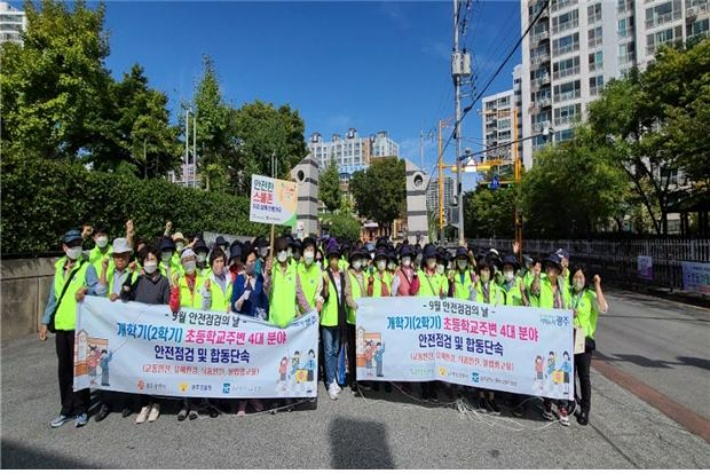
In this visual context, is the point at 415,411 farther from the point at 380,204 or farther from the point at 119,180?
the point at 380,204

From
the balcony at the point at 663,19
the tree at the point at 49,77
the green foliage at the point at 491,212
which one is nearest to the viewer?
the tree at the point at 49,77

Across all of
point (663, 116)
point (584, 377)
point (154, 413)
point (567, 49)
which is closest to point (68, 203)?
point (154, 413)

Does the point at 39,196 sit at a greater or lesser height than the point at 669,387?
greater

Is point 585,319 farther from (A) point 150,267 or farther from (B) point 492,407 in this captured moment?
(A) point 150,267

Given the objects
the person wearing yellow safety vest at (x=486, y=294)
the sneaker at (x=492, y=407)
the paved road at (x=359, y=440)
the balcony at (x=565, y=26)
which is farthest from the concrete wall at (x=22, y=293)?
the balcony at (x=565, y=26)

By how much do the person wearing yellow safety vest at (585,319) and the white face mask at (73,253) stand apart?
5.56m

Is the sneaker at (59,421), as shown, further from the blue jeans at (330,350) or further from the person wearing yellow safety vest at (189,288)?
the blue jeans at (330,350)

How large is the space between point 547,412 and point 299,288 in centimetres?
316

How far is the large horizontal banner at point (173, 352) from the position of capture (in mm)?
4133

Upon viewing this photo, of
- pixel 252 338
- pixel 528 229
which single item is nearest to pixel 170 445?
pixel 252 338

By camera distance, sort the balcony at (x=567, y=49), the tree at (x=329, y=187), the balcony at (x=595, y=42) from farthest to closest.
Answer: the balcony at (x=567, y=49) < the tree at (x=329, y=187) < the balcony at (x=595, y=42)

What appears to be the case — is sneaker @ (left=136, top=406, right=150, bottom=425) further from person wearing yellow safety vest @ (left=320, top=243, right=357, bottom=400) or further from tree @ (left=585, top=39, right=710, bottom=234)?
tree @ (left=585, top=39, right=710, bottom=234)

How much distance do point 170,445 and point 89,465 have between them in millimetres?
627

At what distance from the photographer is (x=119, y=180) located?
9562 millimetres
